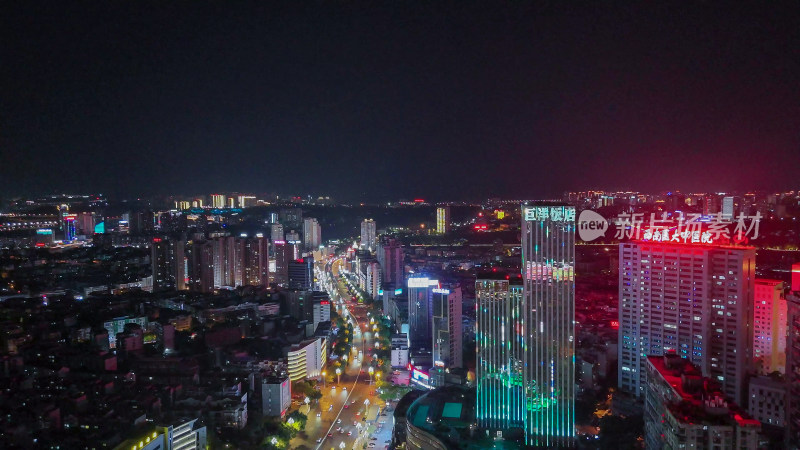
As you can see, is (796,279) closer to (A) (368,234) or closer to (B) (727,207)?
(B) (727,207)


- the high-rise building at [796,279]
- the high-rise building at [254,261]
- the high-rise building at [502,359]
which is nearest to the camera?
the high-rise building at [796,279]

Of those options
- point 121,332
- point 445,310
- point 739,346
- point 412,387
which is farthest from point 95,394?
point 739,346

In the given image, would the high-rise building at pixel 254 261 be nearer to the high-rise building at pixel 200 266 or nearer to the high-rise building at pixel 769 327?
the high-rise building at pixel 200 266

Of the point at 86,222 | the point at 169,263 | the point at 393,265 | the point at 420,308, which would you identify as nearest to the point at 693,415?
the point at 420,308

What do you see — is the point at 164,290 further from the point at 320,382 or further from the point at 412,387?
the point at 412,387

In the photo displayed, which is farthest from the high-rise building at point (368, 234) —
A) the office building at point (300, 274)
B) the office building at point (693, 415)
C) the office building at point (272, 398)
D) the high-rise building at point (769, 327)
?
the office building at point (693, 415)

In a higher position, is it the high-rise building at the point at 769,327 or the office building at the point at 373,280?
the high-rise building at the point at 769,327

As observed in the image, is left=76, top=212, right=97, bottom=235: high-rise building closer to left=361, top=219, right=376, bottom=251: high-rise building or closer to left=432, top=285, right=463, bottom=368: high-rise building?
left=361, top=219, right=376, bottom=251: high-rise building
